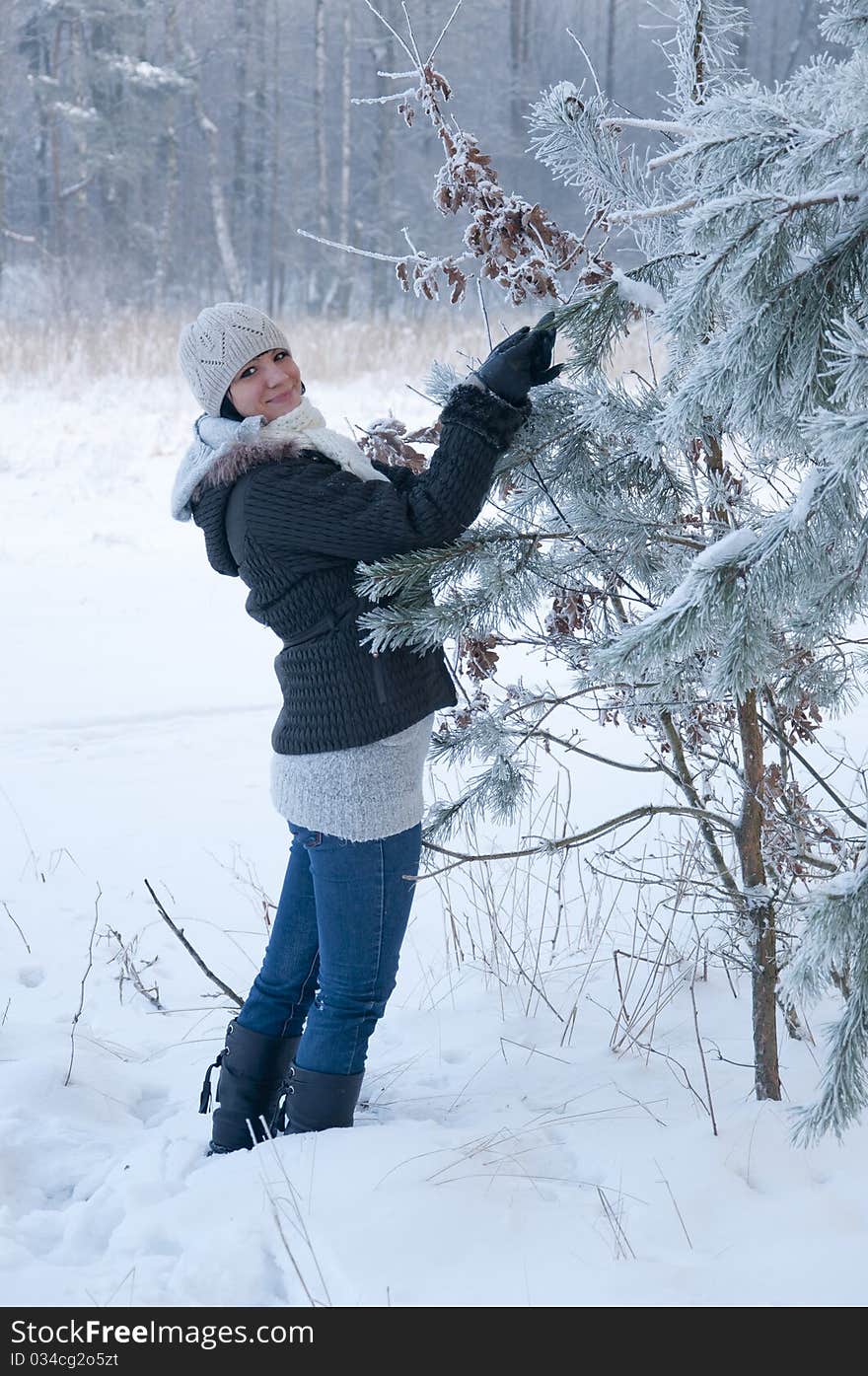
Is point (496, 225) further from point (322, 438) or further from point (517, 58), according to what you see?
point (517, 58)

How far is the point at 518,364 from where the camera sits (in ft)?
6.19

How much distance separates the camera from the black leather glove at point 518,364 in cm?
187

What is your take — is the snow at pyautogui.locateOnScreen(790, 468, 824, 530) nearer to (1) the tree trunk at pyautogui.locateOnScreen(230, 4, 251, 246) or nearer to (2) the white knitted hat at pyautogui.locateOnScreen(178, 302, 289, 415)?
(2) the white knitted hat at pyautogui.locateOnScreen(178, 302, 289, 415)

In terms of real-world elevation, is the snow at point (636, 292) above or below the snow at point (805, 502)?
above

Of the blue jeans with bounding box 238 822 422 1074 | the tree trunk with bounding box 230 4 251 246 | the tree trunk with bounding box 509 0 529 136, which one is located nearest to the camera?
the blue jeans with bounding box 238 822 422 1074

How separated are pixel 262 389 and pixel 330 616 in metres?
0.48

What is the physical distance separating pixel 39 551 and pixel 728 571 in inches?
295

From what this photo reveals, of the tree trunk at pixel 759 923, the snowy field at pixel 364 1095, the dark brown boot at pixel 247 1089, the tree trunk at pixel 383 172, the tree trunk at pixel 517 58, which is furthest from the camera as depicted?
the tree trunk at pixel 517 58

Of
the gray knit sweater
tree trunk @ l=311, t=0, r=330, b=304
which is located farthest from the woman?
tree trunk @ l=311, t=0, r=330, b=304

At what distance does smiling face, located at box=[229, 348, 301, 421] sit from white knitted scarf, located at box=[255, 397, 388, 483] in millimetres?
58

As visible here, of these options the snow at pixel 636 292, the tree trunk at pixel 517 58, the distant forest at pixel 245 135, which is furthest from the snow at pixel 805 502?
the tree trunk at pixel 517 58

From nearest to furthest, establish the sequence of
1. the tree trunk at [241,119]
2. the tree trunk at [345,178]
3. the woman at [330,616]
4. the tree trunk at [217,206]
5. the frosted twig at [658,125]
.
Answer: the frosted twig at [658,125]
the woman at [330,616]
the tree trunk at [345,178]
the tree trunk at [217,206]
the tree trunk at [241,119]

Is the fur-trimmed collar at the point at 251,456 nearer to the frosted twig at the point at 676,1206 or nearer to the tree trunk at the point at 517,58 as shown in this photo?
the frosted twig at the point at 676,1206

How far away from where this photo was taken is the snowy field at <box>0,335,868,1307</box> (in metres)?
1.84
